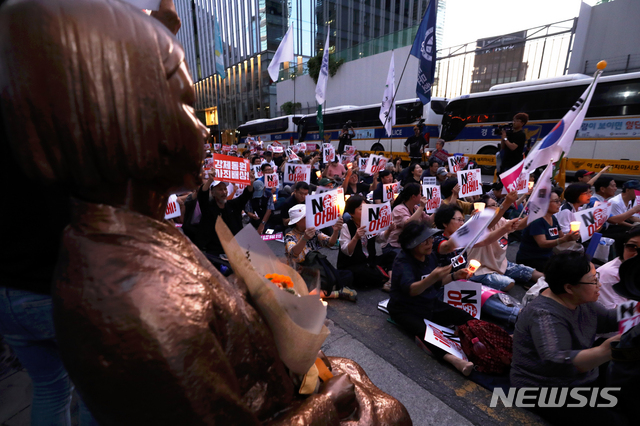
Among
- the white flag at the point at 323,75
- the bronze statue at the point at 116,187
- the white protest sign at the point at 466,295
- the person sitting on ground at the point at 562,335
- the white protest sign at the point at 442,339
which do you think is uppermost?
the white flag at the point at 323,75

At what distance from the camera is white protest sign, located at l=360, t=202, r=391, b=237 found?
452 centimetres

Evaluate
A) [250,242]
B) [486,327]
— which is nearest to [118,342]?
[250,242]

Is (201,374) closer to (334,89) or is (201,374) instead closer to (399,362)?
(399,362)

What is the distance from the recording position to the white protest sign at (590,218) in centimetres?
455

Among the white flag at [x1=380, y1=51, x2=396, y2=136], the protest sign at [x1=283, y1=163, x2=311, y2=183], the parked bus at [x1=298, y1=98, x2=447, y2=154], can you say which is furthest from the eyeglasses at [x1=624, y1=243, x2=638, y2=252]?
the parked bus at [x1=298, y1=98, x2=447, y2=154]

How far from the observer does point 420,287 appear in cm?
322

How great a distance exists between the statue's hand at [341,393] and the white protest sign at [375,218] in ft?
11.3

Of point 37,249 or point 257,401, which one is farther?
point 37,249

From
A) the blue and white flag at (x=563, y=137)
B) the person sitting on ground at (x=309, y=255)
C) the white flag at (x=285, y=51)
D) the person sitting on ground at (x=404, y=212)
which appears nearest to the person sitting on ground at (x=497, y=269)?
the blue and white flag at (x=563, y=137)

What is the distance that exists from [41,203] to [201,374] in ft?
3.21

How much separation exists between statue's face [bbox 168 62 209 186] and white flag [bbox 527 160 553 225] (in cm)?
411

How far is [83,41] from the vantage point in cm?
62

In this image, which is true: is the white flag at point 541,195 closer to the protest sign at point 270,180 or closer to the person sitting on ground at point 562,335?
the person sitting on ground at point 562,335

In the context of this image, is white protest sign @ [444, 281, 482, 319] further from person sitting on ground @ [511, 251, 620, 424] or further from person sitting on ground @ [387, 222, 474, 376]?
person sitting on ground @ [511, 251, 620, 424]
